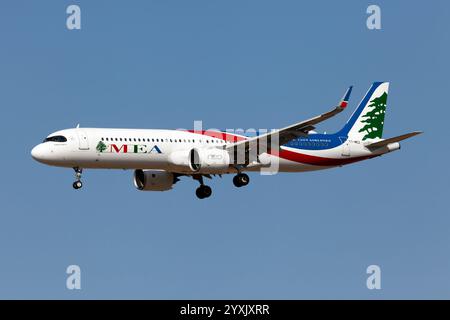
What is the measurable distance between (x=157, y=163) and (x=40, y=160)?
7592 mm

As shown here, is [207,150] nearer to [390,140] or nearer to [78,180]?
[78,180]

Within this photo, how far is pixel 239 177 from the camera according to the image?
259ft

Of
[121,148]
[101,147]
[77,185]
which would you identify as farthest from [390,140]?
[77,185]

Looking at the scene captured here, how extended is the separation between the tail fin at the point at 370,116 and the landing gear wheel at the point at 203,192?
35.4 ft

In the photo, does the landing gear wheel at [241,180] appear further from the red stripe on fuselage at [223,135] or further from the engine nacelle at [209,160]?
the red stripe on fuselage at [223,135]

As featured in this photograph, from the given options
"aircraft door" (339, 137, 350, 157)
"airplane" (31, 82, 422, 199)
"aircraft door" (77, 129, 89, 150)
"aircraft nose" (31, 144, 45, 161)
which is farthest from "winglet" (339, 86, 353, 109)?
"aircraft nose" (31, 144, 45, 161)

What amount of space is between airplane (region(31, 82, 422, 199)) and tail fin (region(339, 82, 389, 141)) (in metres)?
0.07

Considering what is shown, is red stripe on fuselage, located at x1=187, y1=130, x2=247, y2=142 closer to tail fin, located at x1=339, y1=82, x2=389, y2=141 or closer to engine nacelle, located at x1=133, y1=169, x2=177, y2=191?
engine nacelle, located at x1=133, y1=169, x2=177, y2=191

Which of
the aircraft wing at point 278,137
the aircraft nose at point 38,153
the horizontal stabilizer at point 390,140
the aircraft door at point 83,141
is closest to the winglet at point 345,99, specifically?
the aircraft wing at point 278,137

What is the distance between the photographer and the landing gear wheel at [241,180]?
78812 mm

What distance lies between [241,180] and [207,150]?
358 cm
